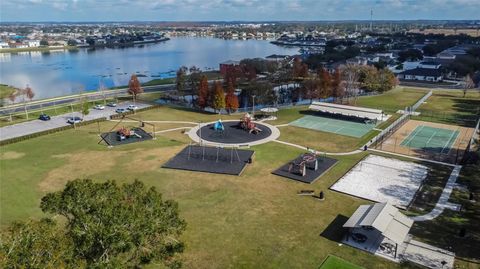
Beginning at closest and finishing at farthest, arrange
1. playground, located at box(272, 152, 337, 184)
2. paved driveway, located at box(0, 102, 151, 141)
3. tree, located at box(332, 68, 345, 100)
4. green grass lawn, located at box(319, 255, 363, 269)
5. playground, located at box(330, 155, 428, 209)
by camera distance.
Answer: green grass lawn, located at box(319, 255, 363, 269) < playground, located at box(330, 155, 428, 209) < playground, located at box(272, 152, 337, 184) < paved driveway, located at box(0, 102, 151, 141) < tree, located at box(332, 68, 345, 100)

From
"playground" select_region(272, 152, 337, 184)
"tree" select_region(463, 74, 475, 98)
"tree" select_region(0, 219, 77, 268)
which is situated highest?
"tree" select_region(0, 219, 77, 268)

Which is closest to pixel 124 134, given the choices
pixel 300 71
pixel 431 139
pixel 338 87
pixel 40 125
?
pixel 40 125

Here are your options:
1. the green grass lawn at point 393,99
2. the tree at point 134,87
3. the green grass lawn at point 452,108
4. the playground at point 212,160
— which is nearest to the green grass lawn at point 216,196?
the playground at point 212,160

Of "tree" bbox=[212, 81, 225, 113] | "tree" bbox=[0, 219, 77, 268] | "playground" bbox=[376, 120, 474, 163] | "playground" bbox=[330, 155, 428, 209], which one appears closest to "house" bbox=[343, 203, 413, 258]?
"playground" bbox=[330, 155, 428, 209]

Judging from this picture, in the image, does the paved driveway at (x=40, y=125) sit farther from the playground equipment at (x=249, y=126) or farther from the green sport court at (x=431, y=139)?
the green sport court at (x=431, y=139)

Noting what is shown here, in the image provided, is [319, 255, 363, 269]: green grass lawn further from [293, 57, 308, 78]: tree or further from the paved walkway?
[293, 57, 308, 78]: tree

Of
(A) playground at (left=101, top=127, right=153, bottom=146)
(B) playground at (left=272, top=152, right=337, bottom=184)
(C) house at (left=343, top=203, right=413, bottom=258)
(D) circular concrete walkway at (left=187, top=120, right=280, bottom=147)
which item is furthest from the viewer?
(A) playground at (left=101, top=127, right=153, bottom=146)
